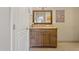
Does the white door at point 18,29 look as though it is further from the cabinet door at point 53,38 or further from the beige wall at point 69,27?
the beige wall at point 69,27

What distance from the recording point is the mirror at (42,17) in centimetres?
723

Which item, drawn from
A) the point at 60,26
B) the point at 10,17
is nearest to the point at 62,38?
the point at 60,26

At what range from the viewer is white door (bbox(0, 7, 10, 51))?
118cm

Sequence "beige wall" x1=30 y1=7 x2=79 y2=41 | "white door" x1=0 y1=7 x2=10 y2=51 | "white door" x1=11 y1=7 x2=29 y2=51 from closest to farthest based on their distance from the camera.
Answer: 1. "white door" x1=0 y1=7 x2=10 y2=51
2. "white door" x1=11 y1=7 x2=29 y2=51
3. "beige wall" x1=30 y1=7 x2=79 y2=41

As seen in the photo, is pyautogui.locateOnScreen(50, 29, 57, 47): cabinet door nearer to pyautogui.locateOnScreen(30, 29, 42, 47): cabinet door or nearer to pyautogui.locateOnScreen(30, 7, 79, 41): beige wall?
pyautogui.locateOnScreen(30, 29, 42, 47): cabinet door

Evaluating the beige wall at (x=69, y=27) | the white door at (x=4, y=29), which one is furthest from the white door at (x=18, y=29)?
the beige wall at (x=69, y=27)

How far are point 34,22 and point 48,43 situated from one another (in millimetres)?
1828

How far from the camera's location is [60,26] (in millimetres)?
7613

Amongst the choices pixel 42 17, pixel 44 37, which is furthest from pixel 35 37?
pixel 42 17

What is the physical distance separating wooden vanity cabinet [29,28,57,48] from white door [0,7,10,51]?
181 inches

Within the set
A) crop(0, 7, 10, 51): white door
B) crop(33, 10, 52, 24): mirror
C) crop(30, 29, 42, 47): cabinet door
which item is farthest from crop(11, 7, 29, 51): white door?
crop(33, 10, 52, 24): mirror

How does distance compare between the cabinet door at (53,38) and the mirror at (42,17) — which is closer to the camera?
the cabinet door at (53,38)

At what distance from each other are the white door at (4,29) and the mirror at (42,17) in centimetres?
593
